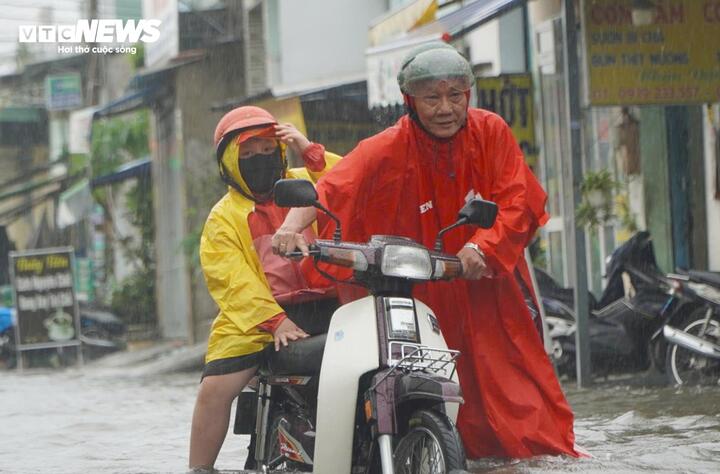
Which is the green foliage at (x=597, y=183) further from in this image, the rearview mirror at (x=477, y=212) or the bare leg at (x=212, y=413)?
the rearview mirror at (x=477, y=212)

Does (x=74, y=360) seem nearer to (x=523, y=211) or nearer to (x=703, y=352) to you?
(x=703, y=352)

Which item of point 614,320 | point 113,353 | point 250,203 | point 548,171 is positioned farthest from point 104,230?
point 250,203

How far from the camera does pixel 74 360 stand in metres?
21.4

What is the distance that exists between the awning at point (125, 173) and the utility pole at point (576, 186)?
52.9ft

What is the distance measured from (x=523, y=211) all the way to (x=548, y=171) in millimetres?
10365

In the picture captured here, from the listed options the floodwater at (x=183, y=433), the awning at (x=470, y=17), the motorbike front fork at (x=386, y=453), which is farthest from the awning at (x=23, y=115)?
the motorbike front fork at (x=386, y=453)

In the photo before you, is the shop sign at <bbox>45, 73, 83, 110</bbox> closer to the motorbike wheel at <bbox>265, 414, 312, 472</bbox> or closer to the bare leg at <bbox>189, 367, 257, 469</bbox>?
the bare leg at <bbox>189, 367, 257, 469</bbox>

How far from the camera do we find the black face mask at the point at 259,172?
581 centimetres

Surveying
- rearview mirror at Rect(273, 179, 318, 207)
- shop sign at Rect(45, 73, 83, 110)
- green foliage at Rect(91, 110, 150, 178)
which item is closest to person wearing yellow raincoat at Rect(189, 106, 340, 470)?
rearview mirror at Rect(273, 179, 318, 207)

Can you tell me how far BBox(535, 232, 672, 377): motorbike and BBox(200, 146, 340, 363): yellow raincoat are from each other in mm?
5434

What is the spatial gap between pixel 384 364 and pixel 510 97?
23.7ft

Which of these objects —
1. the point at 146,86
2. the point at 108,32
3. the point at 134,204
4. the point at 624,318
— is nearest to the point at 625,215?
the point at 624,318

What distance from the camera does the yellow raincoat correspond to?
5.54 m

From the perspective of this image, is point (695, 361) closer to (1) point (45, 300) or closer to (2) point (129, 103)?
(1) point (45, 300)
